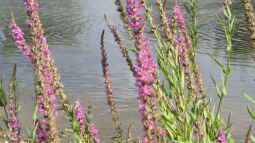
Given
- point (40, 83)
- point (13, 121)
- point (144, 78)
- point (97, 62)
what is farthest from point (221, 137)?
point (97, 62)

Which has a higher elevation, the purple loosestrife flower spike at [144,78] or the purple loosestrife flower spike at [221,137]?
the purple loosestrife flower spike at [144,78]

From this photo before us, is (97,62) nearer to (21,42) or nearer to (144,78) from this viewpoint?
(21,42)

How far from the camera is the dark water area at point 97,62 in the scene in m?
11.4

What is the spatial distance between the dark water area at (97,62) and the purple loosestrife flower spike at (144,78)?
4.69 meters

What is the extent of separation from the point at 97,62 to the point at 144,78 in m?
13.9

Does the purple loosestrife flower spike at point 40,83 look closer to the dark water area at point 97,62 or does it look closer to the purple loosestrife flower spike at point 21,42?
the purple loosestrife flower spike at point 21,42

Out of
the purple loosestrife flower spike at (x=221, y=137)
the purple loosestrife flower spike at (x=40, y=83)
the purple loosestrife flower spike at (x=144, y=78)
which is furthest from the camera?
the purple loosestrife flower spike at (x=221, y=137)

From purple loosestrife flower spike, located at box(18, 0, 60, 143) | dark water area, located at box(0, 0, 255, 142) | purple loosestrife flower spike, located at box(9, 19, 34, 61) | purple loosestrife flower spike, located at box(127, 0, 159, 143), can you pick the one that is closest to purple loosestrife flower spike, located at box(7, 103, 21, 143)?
purple loosestrife flower spike, located at box(18, 0, 60, 143)

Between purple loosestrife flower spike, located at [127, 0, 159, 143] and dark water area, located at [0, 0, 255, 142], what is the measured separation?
4.69 metres

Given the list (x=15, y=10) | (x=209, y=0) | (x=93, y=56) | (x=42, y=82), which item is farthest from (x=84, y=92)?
(x=209, y=0)

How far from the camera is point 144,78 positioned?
5.69ft

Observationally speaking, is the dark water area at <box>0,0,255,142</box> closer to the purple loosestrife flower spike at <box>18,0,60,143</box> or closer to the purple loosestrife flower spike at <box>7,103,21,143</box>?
the purple loosestrife flower spike at <box>7,103,21,143</box>

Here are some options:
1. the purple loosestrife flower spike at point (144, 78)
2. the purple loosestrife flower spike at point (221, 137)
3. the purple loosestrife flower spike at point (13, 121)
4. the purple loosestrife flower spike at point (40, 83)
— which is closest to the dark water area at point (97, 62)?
the purple loosestrife flower spike at point (221, 137)

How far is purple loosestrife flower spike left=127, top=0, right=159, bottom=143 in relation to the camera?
1742 mm
